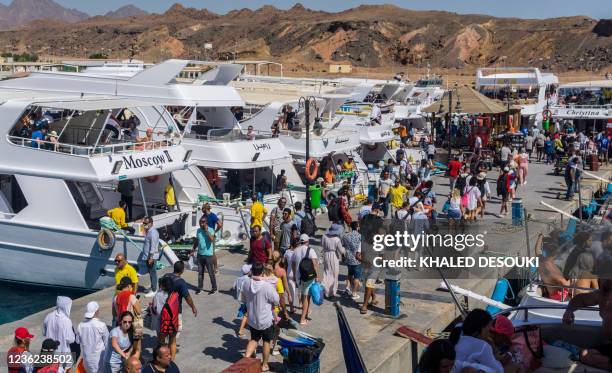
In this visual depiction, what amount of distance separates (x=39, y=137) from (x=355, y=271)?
7996 mm

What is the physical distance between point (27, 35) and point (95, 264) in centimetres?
15325

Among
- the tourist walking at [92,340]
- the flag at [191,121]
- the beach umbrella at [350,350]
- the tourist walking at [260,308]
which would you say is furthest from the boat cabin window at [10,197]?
Answer: the beach umbrella at [350,350]

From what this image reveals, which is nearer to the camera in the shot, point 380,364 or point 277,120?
point 380,364

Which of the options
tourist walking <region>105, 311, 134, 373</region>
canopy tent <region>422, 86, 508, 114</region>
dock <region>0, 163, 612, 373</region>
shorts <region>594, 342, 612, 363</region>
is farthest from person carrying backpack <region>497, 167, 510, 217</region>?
tourist walking <region>105, 311, 134, 373</region>

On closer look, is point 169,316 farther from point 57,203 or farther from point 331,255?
point 57,203

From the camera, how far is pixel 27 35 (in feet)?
505

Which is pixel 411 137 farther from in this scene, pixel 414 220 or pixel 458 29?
pixel 458 29

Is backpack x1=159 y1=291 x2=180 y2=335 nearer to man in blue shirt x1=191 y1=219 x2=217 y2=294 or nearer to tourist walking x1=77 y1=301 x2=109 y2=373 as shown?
tourist walking x1=77 y1=301 x2=109 y2=373

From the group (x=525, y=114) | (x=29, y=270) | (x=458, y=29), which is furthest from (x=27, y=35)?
(x=29, y=270)

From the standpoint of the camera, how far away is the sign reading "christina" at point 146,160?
14.6 metres

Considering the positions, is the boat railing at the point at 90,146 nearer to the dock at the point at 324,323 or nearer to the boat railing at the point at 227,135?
the boat railing at the point at 227,135

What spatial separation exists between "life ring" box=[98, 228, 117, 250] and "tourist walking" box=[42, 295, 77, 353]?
17.8 feet

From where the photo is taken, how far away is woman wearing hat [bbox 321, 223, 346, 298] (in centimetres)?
1144

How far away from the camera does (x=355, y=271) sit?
1186cm
